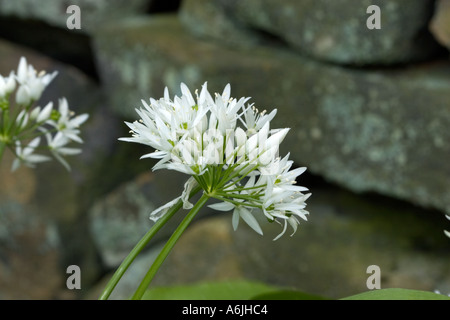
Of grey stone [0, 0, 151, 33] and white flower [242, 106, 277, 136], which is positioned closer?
white flower [242, 106, 277, 136]

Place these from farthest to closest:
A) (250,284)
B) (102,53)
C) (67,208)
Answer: (67,208) → (102,53) → (250,284)

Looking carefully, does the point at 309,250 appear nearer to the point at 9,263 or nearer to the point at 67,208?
the point at 67,208

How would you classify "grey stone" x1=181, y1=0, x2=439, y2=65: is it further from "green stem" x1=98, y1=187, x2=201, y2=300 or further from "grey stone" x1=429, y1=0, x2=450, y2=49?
"green stem" x1=98, y1=187, x2=201, y2=300

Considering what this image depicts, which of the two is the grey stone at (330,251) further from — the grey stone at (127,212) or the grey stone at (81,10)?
the grey stone at (81,10)

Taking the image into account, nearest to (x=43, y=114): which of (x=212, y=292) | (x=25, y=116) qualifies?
(x=25, y=116)

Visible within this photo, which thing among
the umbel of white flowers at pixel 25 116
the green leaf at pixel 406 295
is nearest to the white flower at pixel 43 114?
the umbel of white flowers at pixel 25 116

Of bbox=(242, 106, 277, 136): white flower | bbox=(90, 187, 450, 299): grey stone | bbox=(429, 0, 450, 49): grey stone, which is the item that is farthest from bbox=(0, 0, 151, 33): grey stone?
bbox=(242, 106, 277, 136): white flower

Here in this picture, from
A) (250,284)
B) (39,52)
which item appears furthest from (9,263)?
(250,284)

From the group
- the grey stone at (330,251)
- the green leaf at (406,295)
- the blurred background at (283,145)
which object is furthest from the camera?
the grey stone at (330,251)

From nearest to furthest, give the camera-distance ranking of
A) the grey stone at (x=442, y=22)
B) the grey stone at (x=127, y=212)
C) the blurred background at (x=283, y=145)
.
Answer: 1. the grey stone at (x=442, y=22)
2. the blurred background at (x=283, y=145)
3. the grey stone at (x=127, y=212)
